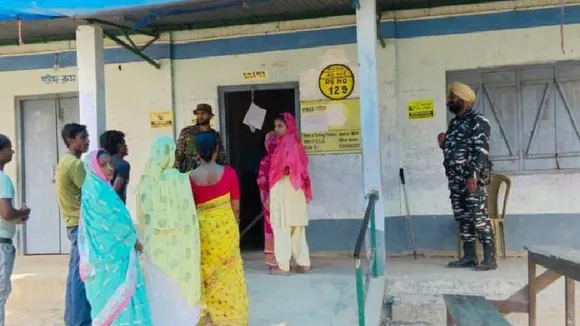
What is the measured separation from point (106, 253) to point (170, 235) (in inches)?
16.2

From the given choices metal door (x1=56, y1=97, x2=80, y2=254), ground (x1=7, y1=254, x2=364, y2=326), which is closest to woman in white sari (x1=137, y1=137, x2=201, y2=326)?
ground (x1=7, y1=254, x2=364, y2=326)

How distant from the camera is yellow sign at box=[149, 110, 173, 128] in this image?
7.55m

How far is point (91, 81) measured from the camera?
607 cm

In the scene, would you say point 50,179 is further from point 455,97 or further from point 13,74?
point 455,97

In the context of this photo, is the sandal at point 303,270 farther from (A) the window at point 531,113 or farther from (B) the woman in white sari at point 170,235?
(A) the window at point 531,113

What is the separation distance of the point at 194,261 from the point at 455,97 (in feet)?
10.0

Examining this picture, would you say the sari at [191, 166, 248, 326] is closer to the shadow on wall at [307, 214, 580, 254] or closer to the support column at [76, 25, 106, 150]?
the support column at [76, 25, 106, 150]

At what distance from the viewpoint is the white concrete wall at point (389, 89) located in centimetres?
664

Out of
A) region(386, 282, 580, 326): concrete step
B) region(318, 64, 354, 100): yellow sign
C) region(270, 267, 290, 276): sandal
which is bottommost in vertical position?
region(386, 282, 580, 326): concrete step

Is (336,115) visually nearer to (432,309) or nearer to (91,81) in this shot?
(432,309)

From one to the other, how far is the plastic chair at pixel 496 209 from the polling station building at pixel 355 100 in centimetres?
35

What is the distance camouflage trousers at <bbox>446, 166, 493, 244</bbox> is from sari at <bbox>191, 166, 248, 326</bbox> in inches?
101

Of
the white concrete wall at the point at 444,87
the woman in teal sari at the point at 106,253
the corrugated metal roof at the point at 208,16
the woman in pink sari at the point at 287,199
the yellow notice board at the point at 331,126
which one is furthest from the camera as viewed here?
the yellow notice board at the point at 331,126

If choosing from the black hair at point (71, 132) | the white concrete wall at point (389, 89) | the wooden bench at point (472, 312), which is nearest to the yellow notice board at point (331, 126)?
the white concrete wall at point (389, 89)
